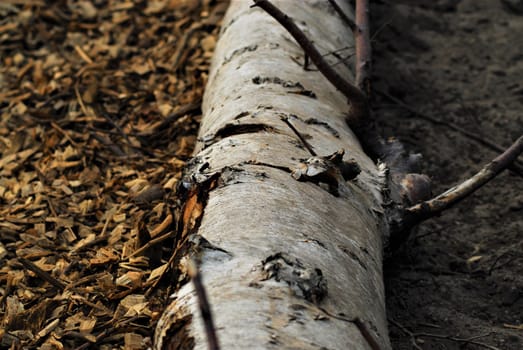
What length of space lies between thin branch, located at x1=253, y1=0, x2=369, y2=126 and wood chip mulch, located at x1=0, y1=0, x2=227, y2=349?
74cm

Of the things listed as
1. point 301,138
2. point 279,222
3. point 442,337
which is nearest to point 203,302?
point 279,222

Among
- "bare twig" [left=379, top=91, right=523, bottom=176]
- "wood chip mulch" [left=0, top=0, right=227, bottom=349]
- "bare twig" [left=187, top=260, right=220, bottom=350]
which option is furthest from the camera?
"bare twig" [left=379, top=91, right=523, bottom=176]

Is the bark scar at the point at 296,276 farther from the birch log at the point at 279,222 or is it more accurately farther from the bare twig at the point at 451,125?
the bare twig at the point at 451,125

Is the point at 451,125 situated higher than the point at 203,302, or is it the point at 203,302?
the point at 203,302

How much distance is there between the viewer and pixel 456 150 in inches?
136

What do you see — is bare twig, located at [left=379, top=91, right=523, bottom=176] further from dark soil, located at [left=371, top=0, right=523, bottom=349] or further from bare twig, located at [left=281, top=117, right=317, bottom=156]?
bare twig, located at [left=281, top=117, right=317, bottom=156]

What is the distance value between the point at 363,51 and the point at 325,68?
434mm

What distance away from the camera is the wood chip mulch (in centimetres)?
210

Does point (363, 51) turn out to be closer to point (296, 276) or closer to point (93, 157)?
point (93, 157)

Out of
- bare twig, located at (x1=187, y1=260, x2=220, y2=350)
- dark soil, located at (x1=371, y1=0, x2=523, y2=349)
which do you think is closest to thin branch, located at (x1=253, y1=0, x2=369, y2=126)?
dark soil, located at (x1=371, y1=0, x2=523, y2=349)

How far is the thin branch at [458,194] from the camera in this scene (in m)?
2.37

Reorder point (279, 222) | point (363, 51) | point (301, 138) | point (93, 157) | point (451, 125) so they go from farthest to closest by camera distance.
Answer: point (451, 125), point (93, 157), point (363, 51), point (301, 138), point (279, 222)

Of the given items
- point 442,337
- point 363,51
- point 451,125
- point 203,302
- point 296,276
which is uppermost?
point 203,302

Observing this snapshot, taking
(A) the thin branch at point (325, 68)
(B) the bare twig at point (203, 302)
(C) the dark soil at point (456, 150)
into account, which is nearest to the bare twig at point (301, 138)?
(A) the thin branch at point (325, 68)
